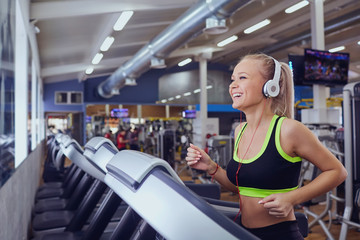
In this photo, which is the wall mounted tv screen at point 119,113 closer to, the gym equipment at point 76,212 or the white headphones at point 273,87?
the gym equipment at point 76,212

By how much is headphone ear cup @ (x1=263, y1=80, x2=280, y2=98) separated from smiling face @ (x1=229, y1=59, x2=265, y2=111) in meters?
0.02

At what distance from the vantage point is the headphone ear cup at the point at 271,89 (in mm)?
1207

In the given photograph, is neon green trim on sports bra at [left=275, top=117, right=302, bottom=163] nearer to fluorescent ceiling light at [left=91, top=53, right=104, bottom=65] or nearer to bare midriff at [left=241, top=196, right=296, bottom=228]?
bare midriff at [left=241, top=196, right=296, bottom=228]


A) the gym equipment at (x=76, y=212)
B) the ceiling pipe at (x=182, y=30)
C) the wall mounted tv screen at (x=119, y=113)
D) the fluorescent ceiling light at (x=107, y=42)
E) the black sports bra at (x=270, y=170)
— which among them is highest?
the fluorescent ceiling light at (x=107, y=42)

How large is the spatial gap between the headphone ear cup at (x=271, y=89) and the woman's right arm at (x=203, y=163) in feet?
1.02

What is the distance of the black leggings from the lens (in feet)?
3.89

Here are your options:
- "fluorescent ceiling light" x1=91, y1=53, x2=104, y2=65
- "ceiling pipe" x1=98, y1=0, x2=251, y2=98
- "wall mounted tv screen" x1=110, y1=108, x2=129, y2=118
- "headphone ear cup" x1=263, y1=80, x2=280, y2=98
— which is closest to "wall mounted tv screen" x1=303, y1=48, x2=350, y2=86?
"ceiling pipe" x1=98, y1=0, x2=251, y2=98

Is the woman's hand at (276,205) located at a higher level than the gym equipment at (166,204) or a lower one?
lower

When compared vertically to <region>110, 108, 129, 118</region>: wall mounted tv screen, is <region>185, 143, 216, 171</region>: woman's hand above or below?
below

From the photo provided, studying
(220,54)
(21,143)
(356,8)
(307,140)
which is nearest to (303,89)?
(220,54)

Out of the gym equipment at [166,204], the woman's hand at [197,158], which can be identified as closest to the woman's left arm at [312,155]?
the woman's hand at [197,158]

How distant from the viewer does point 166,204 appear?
0.58 meters

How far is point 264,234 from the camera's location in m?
1.19

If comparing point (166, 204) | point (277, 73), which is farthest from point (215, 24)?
point (166, 204)
